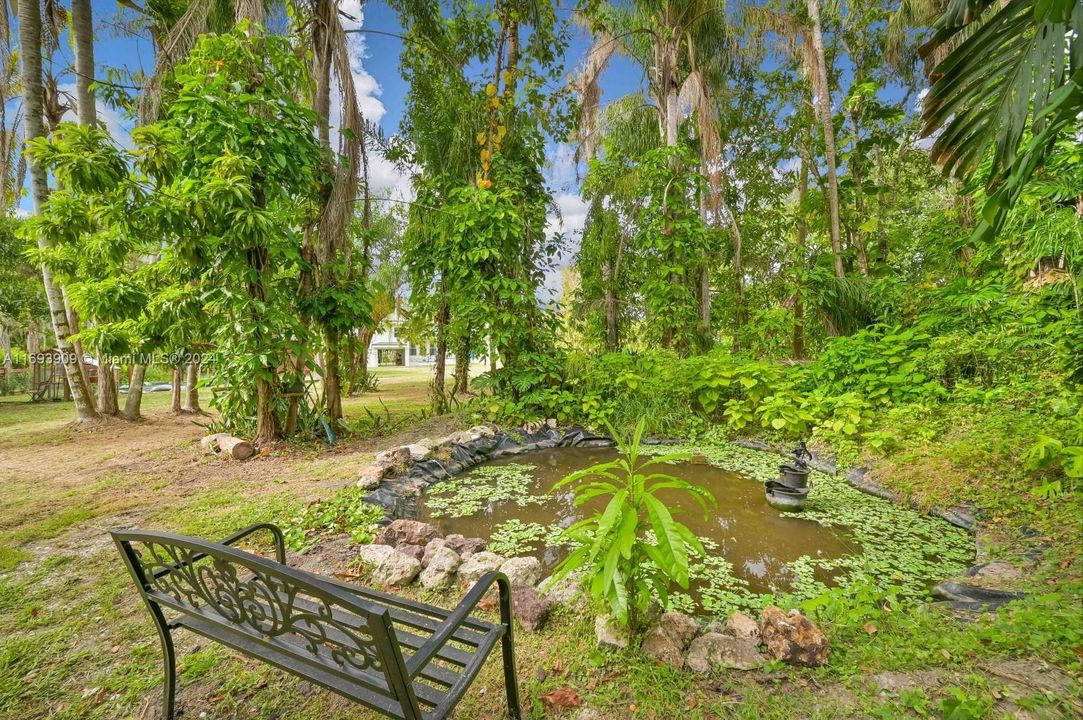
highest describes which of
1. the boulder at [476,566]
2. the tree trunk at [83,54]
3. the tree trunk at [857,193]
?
the tree trunk at [83,54]

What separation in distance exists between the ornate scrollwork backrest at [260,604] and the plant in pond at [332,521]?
143 centimetres

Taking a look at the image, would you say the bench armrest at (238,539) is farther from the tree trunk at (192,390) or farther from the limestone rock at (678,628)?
the tree trunk at (192,390)

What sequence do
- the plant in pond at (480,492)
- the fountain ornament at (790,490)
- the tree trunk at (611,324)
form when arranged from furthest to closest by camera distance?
the tree trunk at (611,324), the plant in pond at (480,492), the fountain ornament at (790,490)

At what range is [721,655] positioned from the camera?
5.50ft

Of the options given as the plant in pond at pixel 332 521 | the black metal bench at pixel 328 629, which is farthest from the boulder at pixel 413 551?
the black metal bench at pixel 328 629

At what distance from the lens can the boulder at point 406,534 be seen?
9.37ft

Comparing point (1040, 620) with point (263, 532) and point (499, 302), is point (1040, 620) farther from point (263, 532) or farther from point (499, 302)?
point (499, 302)

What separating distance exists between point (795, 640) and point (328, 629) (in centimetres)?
186

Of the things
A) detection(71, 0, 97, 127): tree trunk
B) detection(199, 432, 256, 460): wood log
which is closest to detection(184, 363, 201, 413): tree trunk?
detection(199, 432, 256, 460): wood log

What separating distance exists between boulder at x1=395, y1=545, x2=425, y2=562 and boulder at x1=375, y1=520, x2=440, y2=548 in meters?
0.16

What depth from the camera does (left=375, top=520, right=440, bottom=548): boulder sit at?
2.86 meters

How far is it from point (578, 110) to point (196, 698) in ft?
27.9

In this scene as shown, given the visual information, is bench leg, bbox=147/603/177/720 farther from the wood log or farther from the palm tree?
the wood log

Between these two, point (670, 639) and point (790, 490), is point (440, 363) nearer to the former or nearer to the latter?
point (790, 490)
